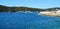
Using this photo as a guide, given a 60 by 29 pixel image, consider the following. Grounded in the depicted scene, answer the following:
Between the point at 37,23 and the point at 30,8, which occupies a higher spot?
the point at 30,8

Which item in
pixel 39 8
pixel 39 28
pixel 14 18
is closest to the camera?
pixel 39 8

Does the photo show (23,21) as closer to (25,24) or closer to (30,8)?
(25,24)

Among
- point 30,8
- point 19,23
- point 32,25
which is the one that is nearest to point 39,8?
point 30,8

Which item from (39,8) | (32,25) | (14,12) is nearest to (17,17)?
(14,12)

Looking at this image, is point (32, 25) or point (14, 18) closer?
point (32, 25)

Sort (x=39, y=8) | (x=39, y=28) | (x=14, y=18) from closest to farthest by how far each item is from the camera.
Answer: (x=39, y=8) < (x=39, y=28) < (x=14, y=18)

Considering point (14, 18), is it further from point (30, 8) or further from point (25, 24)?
point (30, 8)

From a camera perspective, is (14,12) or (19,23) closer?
(14,12)

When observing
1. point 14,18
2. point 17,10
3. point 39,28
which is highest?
point 17,10

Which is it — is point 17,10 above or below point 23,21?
above
